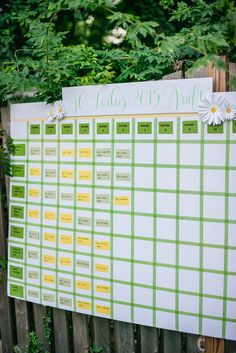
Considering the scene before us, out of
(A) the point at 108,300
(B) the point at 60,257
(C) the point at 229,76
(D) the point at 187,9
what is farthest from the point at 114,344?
(D) the point at 187,9

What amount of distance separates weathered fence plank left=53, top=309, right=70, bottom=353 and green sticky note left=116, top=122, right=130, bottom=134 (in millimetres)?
1340

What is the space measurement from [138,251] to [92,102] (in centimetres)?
98

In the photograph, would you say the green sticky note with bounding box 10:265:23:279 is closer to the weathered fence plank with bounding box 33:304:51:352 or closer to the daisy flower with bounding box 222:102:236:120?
the weathered fence plank with bounding box 33:304:51:352

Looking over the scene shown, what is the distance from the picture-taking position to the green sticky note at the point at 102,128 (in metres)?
2.55

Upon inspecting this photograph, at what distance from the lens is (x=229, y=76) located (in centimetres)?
223

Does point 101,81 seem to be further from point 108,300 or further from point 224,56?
point 108,300

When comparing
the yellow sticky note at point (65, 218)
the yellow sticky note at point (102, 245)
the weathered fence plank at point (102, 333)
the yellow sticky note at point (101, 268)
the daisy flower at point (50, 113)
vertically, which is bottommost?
the weathered fence plank at point (102, 333)

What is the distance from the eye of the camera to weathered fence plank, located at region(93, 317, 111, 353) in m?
2.71

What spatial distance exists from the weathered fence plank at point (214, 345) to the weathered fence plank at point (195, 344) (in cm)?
4

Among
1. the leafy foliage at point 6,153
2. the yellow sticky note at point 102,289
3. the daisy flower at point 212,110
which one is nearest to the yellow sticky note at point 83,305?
the yellow sticky note at point 102,289

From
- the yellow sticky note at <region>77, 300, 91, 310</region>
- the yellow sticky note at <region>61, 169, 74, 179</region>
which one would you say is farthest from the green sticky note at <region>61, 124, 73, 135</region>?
the yellow sticky note at <region>77, 300, 91, 310</region>

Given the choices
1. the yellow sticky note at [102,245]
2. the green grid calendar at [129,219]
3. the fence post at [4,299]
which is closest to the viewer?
the green grid calendar at [129,219]

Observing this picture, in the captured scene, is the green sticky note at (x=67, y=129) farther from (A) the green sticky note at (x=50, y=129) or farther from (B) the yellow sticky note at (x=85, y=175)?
(B) the yellow sticky note at (x=85, y=175)

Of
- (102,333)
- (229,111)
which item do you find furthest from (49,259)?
(229,111)
